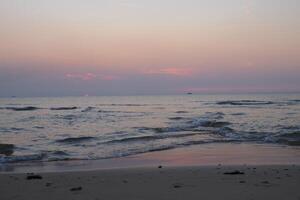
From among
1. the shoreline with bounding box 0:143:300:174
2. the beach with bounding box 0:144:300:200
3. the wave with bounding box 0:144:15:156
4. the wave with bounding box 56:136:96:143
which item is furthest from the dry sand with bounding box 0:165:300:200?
the wave with bounding box 56:136:96:143

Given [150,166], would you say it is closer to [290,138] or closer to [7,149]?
[7,149]

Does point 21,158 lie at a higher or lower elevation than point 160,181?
lower

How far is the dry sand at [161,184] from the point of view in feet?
19.5

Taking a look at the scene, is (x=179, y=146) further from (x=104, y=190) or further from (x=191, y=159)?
(x=104, y=190)

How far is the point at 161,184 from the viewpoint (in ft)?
22.9

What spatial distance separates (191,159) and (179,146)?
3244 millimetres

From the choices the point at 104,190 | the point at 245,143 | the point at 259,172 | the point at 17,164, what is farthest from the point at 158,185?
the point at 245,143

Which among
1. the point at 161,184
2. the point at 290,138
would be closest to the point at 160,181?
the point at 161,184

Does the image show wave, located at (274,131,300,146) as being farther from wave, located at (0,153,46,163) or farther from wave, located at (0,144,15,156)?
wave, located at (0,144,15,156)

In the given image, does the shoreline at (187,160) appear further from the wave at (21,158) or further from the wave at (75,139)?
the wave at (75,139)

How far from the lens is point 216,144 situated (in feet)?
49.5

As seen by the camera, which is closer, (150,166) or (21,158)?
(150,166)

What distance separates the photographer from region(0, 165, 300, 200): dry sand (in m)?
5.93

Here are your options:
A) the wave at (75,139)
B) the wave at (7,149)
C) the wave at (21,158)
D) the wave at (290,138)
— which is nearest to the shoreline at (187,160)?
the wave at (21,158)
